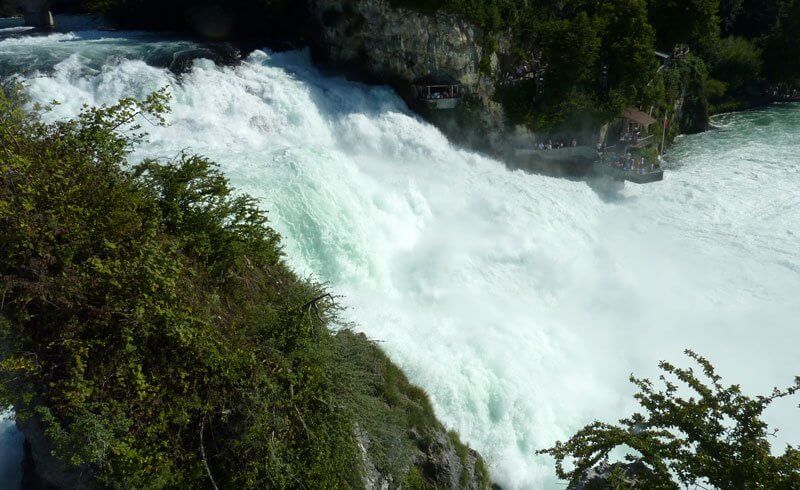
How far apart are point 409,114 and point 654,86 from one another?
14.2 meters

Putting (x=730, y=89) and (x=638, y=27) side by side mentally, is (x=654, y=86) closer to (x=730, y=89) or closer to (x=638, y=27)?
(x=638, y=27)

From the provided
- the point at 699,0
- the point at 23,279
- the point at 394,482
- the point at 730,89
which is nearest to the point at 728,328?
the point at 394,482

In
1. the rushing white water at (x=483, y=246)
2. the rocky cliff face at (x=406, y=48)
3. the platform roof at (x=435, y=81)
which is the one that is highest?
the rocky cliff face at (x=406, y=48)

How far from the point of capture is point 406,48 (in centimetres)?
2438

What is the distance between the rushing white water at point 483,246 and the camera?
47.0ft

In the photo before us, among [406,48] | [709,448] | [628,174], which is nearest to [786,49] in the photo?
→ [628,174]

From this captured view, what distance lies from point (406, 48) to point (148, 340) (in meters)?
19.5

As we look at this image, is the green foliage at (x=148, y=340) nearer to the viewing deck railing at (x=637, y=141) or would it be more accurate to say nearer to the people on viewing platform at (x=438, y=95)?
the people on viewing platform at (x=438, y=95)

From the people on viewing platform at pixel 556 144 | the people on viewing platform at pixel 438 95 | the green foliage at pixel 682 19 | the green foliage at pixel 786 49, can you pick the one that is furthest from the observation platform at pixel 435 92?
the green foliage at pixel 786 49

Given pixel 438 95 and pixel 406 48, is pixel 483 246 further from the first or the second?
pixel 406 48

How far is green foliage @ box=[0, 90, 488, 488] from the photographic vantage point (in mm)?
7375

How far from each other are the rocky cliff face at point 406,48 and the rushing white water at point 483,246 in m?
1.37

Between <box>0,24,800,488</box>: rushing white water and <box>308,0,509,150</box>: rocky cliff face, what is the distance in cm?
137

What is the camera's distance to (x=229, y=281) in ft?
31.6
